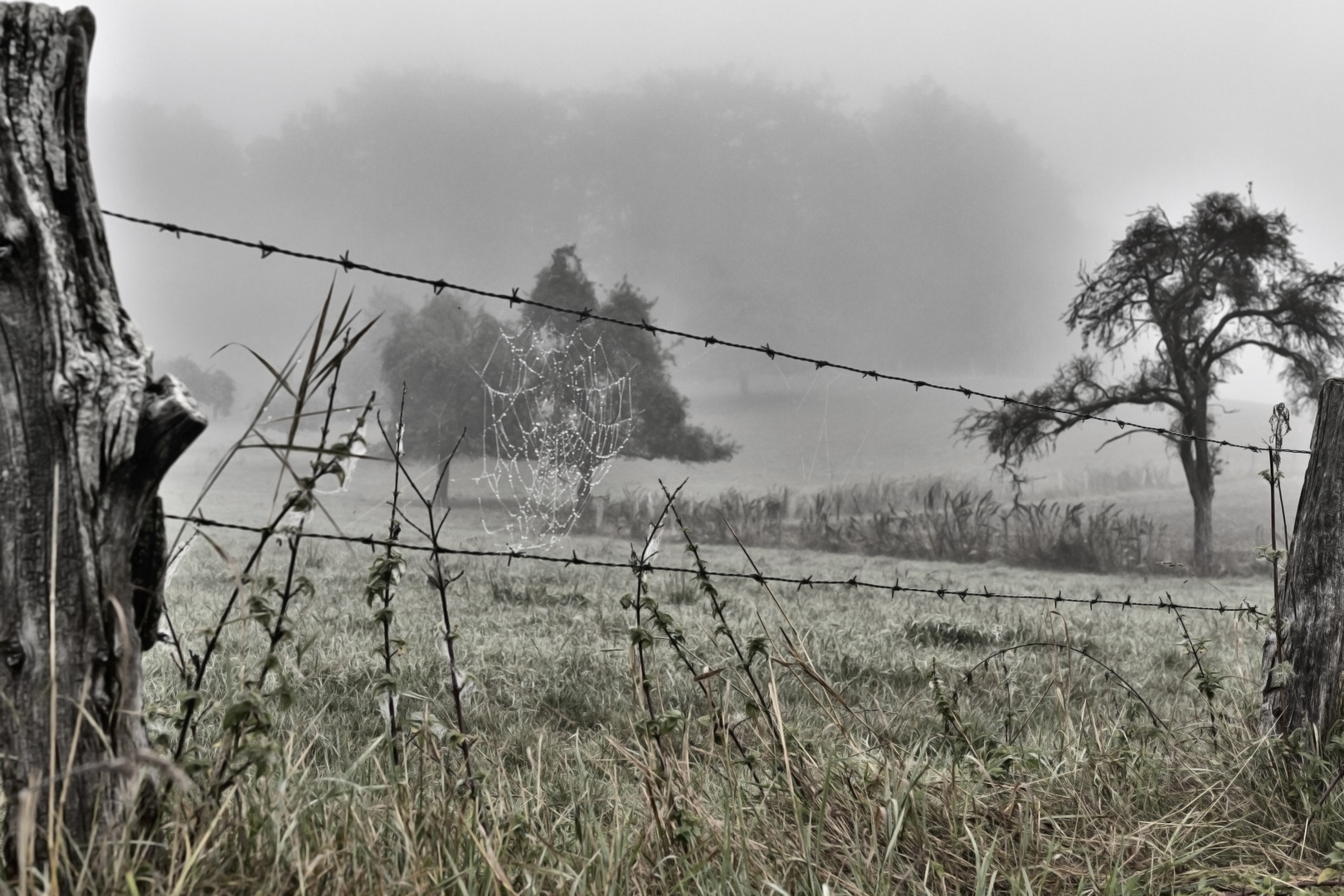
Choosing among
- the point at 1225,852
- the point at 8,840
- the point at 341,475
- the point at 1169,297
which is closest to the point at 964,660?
the point at 1225,852

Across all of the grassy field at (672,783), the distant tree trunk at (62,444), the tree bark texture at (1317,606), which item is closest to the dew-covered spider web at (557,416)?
the grassy field at (672,783)

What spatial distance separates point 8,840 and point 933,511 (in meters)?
20.6

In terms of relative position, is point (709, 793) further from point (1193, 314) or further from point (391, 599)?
point (1193, 314)

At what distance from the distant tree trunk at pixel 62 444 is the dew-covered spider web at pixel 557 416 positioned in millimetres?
24257

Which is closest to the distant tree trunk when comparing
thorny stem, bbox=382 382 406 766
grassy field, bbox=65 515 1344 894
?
grassy field, bbox=65 515 1344 894

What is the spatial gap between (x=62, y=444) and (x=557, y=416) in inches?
1053

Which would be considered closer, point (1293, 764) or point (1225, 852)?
point (1225, 852)

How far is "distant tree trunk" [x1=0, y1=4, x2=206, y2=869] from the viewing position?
1.71 m

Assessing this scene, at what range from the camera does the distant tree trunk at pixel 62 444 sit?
171 centimetres

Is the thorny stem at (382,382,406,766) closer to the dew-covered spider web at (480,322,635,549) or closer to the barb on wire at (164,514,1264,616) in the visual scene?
the barb on wire at (164,514,1264,616)

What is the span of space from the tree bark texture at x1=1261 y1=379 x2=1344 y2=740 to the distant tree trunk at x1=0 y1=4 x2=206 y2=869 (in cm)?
370

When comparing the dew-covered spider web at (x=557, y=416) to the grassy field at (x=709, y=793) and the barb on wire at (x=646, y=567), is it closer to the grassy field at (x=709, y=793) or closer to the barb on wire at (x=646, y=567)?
the grassy field at (x=709, y=793)

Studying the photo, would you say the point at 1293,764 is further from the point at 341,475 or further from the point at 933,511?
the point at 933,511

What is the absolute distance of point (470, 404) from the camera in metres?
28.6
